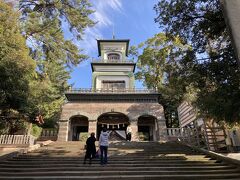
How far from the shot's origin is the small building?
21.2 meters

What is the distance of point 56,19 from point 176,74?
12.9 m

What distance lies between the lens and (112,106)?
22.0 m

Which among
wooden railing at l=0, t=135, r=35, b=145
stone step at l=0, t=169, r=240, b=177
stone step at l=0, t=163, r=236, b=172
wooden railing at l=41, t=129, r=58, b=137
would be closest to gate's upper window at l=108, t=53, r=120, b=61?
wooden railing at l=41, t=129, r=58, b=137

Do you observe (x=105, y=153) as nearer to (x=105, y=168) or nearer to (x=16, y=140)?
(x=105, y=168)

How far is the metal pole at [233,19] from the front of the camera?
3.02m

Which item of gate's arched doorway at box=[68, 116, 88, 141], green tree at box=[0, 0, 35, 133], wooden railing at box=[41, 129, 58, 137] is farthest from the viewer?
wooden railing at box=[41, 129, 58, 137]

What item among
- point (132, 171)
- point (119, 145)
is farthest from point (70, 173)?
point (119, 145)

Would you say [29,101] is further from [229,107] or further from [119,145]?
[229,107]

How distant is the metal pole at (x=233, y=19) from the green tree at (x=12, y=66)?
11.1 meters

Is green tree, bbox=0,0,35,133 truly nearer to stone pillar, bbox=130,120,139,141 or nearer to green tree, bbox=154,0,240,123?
green tree, bbox=154,0,240,123

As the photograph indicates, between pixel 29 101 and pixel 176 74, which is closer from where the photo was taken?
pixel 176 74

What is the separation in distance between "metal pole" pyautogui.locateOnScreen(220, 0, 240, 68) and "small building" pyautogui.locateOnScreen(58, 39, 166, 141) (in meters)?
18.1

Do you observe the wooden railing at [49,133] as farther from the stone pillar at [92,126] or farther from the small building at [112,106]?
the stone pillar at [92,126]

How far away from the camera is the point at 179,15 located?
9.88m
